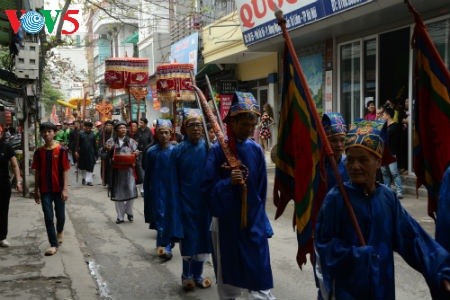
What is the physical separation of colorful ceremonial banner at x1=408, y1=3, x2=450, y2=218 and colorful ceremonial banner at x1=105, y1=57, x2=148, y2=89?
8965mm

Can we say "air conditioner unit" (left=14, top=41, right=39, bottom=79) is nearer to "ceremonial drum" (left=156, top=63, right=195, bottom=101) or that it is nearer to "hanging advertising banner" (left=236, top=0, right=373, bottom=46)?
"ceremonial drum" (left=156, top=63, right=195, bottom=101)

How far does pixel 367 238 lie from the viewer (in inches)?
103

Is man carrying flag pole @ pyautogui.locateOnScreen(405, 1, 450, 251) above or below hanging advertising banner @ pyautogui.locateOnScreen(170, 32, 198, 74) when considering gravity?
below

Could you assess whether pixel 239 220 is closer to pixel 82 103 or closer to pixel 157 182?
pixel 157 182

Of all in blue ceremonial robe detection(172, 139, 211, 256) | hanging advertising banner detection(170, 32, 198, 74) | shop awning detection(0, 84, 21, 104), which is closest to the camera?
blue ceremonial robe detection(172, 139, 211, 256)

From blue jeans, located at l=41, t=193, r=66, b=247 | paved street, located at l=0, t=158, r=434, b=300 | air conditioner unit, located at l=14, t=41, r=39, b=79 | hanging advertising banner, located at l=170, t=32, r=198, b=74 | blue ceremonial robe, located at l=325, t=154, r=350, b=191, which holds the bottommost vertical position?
paved street, located at l=0, t=158, r=434, b=300

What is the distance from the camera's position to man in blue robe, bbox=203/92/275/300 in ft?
12.7

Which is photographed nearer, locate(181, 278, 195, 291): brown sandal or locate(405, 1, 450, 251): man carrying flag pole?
locate(405, 1, 450, 251): man carrying flag pole

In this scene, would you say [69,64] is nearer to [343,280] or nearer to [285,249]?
[285,249]

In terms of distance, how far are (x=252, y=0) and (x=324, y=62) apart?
95.6 inches

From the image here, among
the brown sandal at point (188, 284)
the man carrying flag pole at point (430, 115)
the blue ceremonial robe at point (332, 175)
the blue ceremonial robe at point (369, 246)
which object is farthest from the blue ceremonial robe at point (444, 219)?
the brown sandal at point (188, 284)

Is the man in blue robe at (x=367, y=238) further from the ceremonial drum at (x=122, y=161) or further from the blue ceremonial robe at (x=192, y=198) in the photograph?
the ceremonial drum at (x=122, y=161)

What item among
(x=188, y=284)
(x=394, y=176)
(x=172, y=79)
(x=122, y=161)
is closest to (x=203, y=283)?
(x=188, y=284)

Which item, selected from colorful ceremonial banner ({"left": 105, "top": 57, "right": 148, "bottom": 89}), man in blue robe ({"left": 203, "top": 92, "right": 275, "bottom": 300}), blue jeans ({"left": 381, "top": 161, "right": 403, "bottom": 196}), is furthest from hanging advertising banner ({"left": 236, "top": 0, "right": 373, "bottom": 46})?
man in blue robe ({"left": 203, "top": 92, "right": 275, "bottom": 300})
